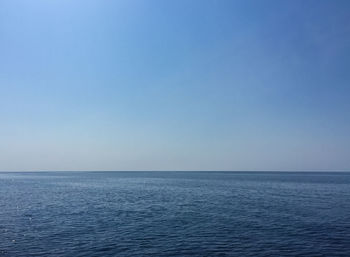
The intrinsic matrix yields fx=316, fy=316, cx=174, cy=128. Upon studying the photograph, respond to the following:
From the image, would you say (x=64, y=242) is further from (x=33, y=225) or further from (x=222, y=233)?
(x=222, y=233)

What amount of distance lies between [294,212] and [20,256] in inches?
1673

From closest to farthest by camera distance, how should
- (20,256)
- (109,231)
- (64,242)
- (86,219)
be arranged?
(20,256), (64,242), (109,231), (86,219)

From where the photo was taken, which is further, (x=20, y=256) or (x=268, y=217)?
(x=268, y=217)

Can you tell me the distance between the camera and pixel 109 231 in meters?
38.0

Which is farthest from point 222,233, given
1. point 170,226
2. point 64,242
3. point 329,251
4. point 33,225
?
point 33,225

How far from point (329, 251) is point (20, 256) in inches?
1111

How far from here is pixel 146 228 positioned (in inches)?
1561

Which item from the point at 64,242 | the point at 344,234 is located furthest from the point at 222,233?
the point at 64,242

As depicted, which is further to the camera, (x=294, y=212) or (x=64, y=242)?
(x=294, y=212)

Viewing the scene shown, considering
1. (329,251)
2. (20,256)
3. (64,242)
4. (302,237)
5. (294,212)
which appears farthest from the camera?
(294,212)

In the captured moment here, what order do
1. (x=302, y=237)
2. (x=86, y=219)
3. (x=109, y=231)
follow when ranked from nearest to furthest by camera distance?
1. (x=302, y=237)
2. (x=109, y=231)
3. (x=86, y=219)

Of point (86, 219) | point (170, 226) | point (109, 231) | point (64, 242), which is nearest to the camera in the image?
point (64, 242)

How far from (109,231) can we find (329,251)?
2390 centimetres

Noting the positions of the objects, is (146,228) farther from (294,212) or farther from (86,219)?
(294,212)
